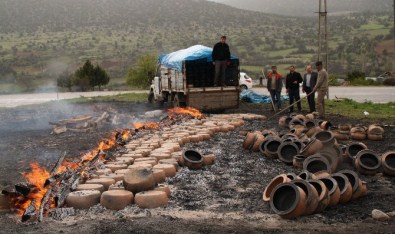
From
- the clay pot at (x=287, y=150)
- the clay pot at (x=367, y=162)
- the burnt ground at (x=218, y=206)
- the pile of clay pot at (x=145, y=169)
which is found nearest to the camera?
the burnt ground at (x=218, y=206)

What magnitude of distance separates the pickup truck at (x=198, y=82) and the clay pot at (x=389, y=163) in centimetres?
1009

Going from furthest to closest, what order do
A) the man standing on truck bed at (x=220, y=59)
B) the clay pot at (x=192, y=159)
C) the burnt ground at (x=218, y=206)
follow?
1. the man standing on truck bed at (x=220, y=59)
2. the clay pot at (x=192, y=159)
3. the burnt ground at (x=218, y=206)

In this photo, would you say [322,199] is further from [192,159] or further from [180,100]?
[180,100]

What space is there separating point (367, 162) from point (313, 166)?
111 cm

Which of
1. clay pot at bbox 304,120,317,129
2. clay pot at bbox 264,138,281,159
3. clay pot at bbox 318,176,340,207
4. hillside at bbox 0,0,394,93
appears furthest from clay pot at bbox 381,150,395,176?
hillside at bbox 0,0,394,93

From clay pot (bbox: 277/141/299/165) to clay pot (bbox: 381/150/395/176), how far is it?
5.59ft

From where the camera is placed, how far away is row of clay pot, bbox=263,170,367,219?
653 cm

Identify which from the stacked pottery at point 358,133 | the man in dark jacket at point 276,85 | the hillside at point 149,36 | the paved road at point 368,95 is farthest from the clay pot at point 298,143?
the hillside at point 149,36

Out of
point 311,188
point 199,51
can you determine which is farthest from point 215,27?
point 311,188

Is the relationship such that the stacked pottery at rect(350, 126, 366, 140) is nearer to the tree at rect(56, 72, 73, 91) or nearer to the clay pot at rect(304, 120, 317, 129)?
the clay pot at rect(304, 120, 317, 129)

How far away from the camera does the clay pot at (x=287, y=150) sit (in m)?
10.0

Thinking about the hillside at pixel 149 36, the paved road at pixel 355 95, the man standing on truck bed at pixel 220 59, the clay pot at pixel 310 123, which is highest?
the hillside at pixel 149 36

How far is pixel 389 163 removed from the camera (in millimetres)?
8992

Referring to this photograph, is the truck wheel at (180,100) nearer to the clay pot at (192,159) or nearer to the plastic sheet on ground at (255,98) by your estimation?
the plastic sheet on ground at (255,98)
